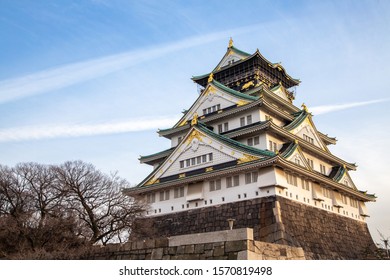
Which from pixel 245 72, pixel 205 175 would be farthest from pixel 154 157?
pixel 245 72

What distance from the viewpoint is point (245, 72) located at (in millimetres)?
44875

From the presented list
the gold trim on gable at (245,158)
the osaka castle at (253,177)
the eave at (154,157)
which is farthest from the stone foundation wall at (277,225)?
the eave at (154,157)

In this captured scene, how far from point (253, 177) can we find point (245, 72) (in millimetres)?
17533

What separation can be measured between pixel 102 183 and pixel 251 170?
35.4 feet

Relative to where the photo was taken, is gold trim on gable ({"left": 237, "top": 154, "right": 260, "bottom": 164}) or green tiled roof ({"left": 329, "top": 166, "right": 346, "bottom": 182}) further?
green tiled roof ({"left": 329, "top": 166, "right": 346, "bottom": 182})

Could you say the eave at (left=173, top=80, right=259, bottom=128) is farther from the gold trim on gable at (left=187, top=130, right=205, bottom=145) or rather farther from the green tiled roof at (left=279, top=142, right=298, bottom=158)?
the gold trim on gable at (left=187, top=130, right=205, bottom=145)

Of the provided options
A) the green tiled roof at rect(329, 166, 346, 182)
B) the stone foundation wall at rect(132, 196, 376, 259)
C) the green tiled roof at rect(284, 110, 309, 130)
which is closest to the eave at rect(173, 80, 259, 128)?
the green tiled roof at rect(284, 110, 309, 130)

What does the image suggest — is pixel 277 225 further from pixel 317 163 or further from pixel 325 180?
pixel 317 163

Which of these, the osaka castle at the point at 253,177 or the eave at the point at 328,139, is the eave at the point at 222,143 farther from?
the eave at the point at 328,139

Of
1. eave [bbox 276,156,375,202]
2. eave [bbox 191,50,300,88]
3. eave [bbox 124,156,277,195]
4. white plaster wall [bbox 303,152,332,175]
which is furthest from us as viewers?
eave [bbox 191,50,300,88]

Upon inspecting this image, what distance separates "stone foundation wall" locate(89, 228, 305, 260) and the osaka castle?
12.9 metres

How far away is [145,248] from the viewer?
16672mm

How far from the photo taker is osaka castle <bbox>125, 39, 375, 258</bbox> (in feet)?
97.4

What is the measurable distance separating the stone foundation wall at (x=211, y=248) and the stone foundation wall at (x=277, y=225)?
34.9 ft
